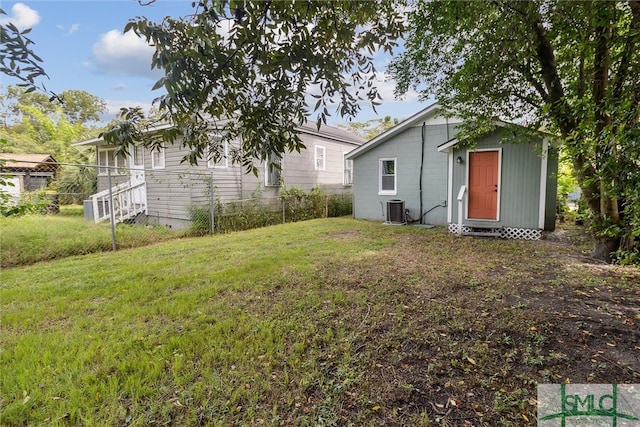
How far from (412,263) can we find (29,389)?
4890 millimetres

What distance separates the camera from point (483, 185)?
27.7 feet

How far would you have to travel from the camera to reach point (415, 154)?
10.5 metres

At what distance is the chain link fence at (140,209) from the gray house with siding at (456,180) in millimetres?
2682

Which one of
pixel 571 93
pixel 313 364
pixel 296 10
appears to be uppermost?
pixel 571 93

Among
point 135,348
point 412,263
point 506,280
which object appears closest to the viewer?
point 135,348

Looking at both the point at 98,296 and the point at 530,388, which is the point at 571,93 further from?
the point at 98,296

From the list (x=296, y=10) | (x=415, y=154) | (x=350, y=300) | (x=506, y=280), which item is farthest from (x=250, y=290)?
(x=415, y=154)

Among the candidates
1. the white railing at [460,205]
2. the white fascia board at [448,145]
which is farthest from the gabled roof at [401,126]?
the white railing at [460,205]

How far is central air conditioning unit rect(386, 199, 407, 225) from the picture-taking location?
1045 cm

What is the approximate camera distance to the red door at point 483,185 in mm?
8289

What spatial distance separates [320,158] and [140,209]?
730 centimetres

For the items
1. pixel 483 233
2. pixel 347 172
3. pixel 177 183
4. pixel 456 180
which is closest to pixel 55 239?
pixel 177 183

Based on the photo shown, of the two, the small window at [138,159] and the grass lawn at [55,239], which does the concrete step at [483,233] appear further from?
the small window at [138,159]

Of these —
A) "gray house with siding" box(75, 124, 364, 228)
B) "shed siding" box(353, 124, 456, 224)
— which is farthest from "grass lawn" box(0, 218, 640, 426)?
"shed siding" box(353, 124, 456, 224)
